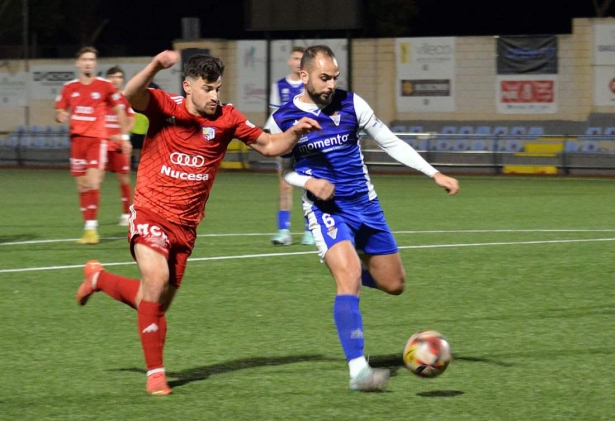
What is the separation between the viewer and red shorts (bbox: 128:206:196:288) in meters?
6.33

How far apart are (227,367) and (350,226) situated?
44.8 inches

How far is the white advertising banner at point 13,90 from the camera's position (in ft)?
129

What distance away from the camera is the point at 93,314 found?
28.9 ft

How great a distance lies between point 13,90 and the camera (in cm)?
3969

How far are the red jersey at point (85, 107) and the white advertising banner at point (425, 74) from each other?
21850 mm

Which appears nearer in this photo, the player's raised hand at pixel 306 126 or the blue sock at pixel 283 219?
the player's raised hand at pixel 306 126

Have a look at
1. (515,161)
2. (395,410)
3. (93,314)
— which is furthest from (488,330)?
(515,161)

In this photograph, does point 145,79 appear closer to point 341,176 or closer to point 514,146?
point 341,176

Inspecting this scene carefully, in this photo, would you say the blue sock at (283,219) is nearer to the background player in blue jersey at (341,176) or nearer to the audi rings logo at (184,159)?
the background player in blue jersey at (341,176)

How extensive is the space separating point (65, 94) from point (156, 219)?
25.6 feet

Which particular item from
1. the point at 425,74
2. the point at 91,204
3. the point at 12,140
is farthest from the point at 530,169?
the point at 91,204

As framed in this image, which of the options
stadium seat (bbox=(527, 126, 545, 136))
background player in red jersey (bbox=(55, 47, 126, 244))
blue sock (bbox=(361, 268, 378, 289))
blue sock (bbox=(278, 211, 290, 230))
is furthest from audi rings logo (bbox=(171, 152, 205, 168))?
stadium seat (bbox=(527, 126, 545, 136))

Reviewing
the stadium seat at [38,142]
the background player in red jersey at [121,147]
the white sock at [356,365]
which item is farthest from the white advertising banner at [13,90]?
the white sock at [356,365]

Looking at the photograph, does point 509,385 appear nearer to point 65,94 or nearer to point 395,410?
point 395,410
